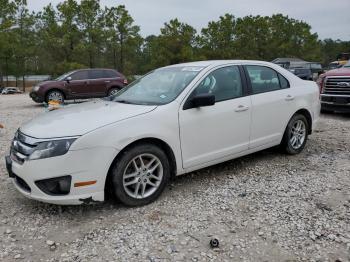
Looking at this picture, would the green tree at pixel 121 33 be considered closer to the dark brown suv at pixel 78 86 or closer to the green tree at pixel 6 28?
the green tree at pixel 6 28

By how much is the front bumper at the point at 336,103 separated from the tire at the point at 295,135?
4097 mm

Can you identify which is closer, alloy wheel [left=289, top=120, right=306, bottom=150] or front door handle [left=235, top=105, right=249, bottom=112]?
front door handle [left=235, top=105, right=249, bottom=112]

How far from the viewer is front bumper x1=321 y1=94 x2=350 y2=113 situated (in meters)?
9.24

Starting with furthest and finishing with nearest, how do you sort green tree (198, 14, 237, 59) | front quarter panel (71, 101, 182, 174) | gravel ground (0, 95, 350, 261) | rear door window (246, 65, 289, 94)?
1. green tree (198, 14, 237, 59)
2. rear door window (246, 65, 289, 94)
3. front quarter panel (71, 101, 182, 174)
4. gravel ground (0, 95, 350, 261)

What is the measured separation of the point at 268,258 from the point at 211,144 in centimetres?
171

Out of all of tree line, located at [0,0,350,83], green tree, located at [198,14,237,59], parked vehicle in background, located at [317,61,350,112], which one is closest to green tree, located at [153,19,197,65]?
tree line, located at [0,0,350,83]

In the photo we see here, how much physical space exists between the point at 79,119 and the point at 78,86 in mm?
11107

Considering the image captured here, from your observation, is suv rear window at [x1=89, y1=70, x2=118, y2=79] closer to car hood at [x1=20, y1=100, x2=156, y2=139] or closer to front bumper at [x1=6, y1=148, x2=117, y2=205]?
car hood at [x1=20, y1=100, x2=156, y2=139]

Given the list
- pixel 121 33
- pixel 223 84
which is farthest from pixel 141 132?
pixel 121 33

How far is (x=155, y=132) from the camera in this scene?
3.86 metres

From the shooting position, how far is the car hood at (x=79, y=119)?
11.7ft

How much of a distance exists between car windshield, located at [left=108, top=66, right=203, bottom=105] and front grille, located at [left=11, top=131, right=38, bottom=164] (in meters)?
1.32

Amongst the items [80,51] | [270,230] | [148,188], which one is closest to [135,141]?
[148,188]

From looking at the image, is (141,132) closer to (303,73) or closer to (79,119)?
(79,119)
